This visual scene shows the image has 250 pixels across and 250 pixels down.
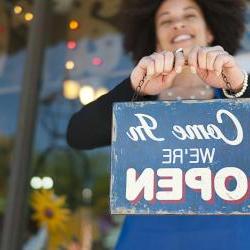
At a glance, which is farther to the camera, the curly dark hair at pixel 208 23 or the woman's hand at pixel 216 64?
the curly dark hair at pixel 208 23

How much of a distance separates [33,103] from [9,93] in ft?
1.41

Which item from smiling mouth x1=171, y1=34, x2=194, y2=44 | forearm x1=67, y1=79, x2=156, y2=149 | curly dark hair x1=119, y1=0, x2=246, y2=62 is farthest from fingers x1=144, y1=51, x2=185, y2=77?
curly dark hair x1=119, y1=0, x2=246, y2=62

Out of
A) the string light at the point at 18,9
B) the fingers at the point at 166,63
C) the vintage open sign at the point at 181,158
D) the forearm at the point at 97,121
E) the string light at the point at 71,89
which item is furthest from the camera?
the string light at the point at 18,9

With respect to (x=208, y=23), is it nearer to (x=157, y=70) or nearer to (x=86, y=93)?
(x=157, y=70)

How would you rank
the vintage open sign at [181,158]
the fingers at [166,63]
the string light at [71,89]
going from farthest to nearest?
the string light at [71,89] → the fingers at [166,63] → the vintage open sign at [181,158]

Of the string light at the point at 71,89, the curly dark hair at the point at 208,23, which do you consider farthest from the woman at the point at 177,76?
the string light at the point at 71,89

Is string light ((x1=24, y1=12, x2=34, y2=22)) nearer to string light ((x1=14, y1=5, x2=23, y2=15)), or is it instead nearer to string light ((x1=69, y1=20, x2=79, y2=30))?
string light ((x1=14, y1=5, x2=23, y2=15))

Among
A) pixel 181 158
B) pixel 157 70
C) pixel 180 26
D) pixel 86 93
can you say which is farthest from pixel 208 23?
pixel 86 93

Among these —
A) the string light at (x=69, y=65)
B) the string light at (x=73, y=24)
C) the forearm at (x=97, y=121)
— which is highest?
the string light at (x=73, y=24)

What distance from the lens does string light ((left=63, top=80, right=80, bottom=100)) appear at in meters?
2.50

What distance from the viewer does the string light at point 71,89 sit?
250 centimetres

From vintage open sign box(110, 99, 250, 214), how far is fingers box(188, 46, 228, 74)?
3.0 inches

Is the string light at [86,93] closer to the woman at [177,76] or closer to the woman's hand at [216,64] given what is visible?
the woman at [177,76]

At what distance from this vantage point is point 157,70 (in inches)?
41.6
